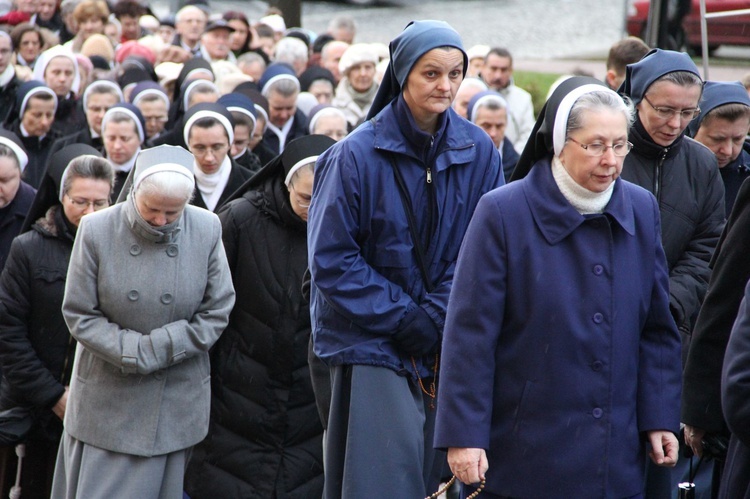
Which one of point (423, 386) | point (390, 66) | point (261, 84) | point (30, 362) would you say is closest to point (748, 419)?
point (423, 386)

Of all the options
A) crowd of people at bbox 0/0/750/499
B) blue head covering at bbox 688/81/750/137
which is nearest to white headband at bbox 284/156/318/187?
crowd of people at bbox 0/0/750/499

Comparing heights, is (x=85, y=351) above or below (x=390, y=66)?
below

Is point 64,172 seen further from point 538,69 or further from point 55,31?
point 538,69

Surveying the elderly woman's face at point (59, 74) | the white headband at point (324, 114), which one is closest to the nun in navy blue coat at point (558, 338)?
the white headband at point (324, 114)

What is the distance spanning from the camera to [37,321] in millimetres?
5855

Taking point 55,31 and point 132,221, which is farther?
point 55,31

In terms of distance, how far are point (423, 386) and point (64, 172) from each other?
234 cm

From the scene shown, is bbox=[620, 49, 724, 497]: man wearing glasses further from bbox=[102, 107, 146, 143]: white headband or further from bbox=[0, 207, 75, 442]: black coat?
bbox=[102, 107, 146, 143]: white headband

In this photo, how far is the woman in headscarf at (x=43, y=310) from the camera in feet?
19.0

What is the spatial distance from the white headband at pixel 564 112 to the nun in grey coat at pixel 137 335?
1953mm

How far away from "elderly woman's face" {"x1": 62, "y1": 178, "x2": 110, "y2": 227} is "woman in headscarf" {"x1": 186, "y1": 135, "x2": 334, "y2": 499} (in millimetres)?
641

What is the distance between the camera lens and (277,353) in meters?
5.91

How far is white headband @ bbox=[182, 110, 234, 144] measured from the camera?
25.3 feet

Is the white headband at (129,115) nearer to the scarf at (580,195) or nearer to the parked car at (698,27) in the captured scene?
the scarf at (580,195)
